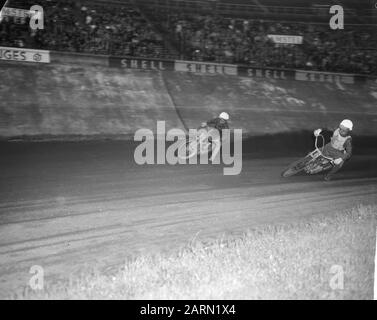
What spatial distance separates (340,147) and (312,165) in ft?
2.64

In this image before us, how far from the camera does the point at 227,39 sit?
1593 centimetres

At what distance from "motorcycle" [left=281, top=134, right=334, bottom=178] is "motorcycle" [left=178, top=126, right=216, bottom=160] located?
1878mm

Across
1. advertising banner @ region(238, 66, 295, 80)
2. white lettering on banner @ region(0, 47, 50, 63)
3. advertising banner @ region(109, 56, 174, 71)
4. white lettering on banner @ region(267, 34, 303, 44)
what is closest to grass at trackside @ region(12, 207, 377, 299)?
advertising banner @ region(238, 66, 295, 80)

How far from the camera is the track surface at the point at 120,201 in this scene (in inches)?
276

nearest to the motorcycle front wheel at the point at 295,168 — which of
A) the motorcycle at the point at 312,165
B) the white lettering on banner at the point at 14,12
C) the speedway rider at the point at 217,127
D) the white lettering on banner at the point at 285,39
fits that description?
the motorcycle at the point at 312,165

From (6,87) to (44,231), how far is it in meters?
6.05

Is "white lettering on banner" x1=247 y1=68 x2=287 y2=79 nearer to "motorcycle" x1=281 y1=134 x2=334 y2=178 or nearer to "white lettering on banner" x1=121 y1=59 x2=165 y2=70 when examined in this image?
"white lettering on banner" x1=121 y1=59 x2=165 y2=70

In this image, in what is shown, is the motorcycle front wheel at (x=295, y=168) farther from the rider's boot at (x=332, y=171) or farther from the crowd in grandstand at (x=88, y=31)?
the crowd in grandstand at (x=88, y=31)

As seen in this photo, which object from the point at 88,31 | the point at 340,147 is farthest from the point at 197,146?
the point at 88,31

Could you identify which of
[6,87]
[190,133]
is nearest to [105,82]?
[6,87]

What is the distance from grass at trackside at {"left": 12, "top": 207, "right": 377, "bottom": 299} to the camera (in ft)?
21.4

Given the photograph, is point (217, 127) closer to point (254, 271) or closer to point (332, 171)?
point (332, 171)

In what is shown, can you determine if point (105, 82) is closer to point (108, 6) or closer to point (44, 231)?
point (108, 6)

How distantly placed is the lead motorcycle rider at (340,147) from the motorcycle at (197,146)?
2.76 m
